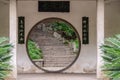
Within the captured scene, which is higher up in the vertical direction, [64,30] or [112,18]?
[112,18]

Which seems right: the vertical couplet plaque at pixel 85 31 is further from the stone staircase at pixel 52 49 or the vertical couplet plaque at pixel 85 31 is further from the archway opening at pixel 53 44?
the stone staircase at pixel 52 49

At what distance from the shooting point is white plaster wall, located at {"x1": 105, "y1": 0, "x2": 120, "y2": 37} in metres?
13.7

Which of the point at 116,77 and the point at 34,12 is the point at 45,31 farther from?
the point at 116,77

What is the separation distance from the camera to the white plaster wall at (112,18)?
13.7 m

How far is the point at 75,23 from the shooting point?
14.0 metres

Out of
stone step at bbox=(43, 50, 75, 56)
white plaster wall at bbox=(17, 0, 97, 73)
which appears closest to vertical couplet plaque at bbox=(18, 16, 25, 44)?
white plaster wall at bbox=(17, 0, 97, 73)

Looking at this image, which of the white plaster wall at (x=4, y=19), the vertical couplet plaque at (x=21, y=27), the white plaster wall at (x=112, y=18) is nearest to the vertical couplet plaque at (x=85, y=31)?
the white plaster wall at (x=112, y=18)

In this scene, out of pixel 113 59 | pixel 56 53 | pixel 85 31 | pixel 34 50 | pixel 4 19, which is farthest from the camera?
pixel 56 53

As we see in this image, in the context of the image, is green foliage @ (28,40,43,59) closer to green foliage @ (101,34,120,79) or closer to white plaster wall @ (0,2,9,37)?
white plaster wall @ (0,2,9,37)

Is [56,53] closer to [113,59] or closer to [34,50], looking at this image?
[34,50]

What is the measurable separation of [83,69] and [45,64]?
649cm

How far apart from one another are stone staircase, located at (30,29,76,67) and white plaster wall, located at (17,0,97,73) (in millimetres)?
6572

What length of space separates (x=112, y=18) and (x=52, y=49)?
7.99 meters

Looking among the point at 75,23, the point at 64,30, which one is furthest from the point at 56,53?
the point at 75,23
